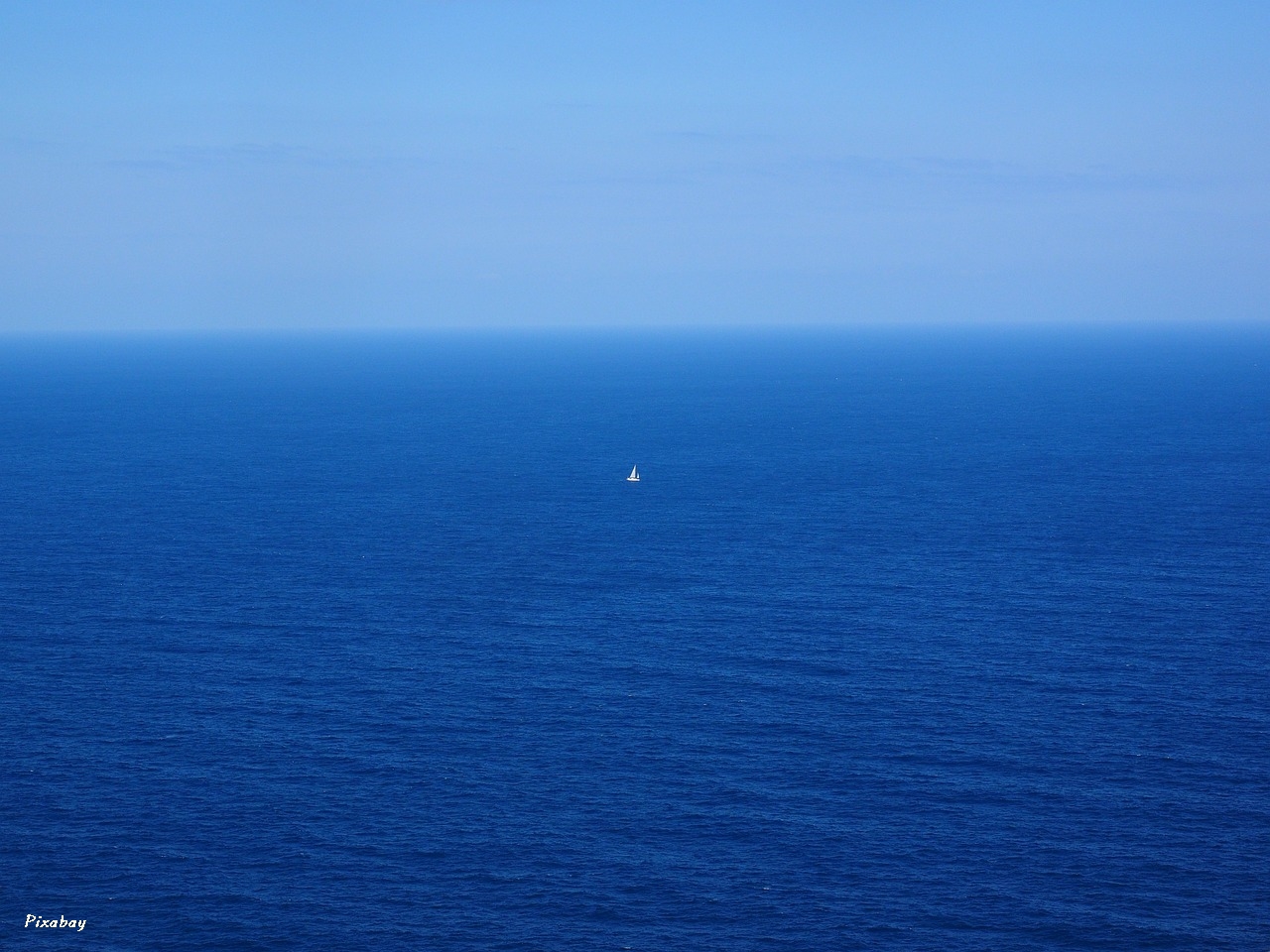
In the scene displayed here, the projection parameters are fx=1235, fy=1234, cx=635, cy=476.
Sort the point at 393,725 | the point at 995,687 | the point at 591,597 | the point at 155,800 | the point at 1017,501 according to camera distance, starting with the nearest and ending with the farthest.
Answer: the point at 155,800, the point at 393,725, the point at 995,687, the point at 591,597, the point at 1017,501

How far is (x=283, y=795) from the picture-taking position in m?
70.8

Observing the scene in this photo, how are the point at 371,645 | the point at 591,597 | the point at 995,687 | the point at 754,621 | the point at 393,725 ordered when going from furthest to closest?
1. the point at 591,597
2. the point at 754,621
3. the point at 371,645
4. the point at 995,687
5. the point at 393,725

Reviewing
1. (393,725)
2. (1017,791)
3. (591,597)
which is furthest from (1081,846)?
(591,597)

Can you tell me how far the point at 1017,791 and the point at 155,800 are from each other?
1939 inches

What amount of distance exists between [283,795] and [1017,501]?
110 meters

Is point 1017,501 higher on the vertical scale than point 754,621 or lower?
higher

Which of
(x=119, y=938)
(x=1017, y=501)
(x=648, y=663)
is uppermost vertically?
(x=1017, y=501)

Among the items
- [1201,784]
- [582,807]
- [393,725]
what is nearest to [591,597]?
[393,725]

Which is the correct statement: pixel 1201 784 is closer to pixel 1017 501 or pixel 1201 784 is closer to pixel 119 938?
pixel 119 938

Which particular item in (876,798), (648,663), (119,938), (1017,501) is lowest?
(119,938)

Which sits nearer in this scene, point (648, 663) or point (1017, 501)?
point (648, 663)

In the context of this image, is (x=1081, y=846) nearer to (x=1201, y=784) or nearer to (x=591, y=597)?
(x=1201, y=784)

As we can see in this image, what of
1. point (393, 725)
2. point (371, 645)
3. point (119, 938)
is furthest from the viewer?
point (371, 645)

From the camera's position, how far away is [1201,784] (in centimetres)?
7169
